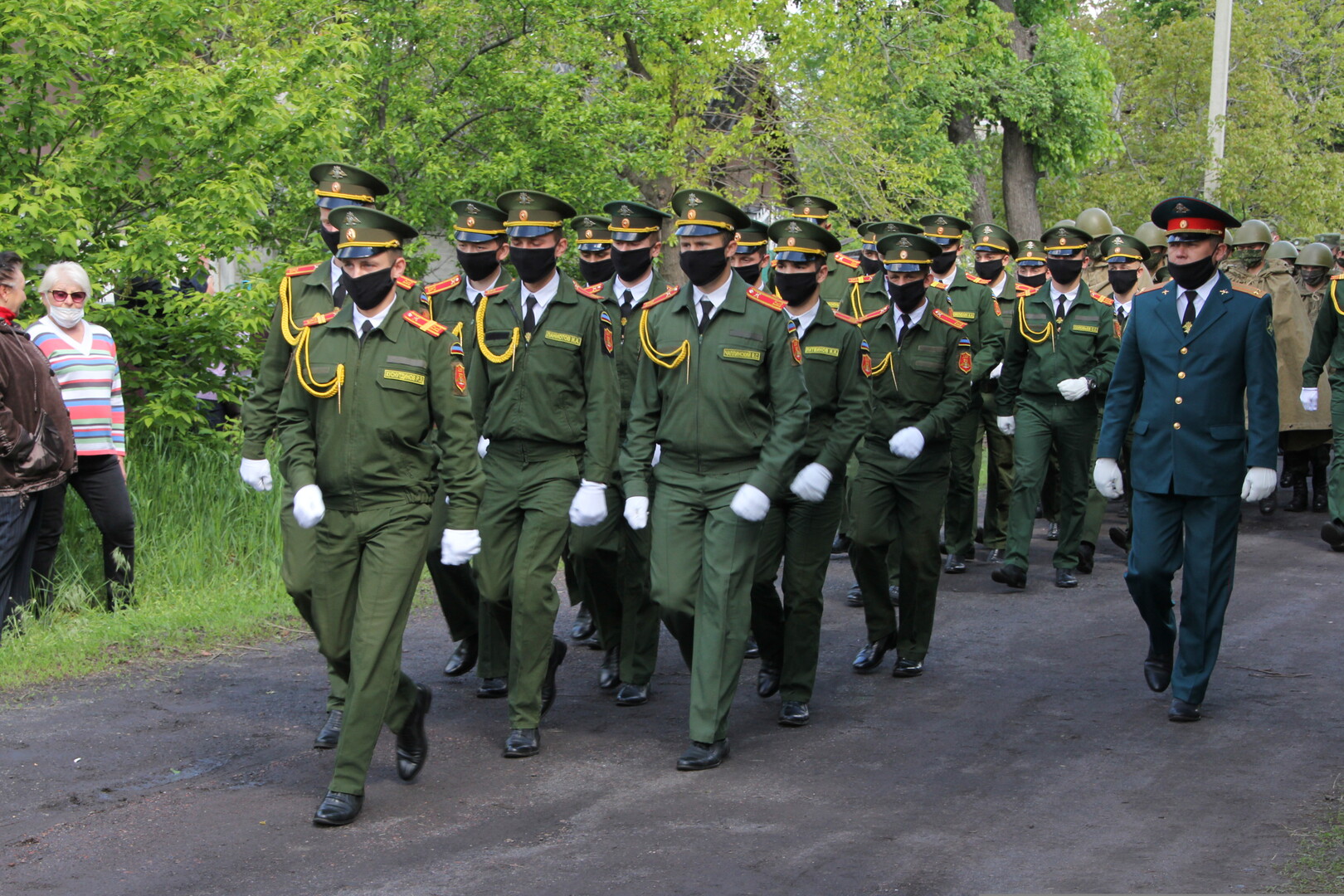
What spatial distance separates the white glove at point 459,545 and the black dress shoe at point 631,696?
1.78 m

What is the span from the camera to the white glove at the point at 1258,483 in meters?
7.10

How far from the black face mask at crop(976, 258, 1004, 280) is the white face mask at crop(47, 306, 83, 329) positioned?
6.78 m

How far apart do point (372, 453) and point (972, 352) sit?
6006 mm

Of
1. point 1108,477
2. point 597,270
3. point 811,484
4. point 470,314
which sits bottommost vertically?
point 1108,477

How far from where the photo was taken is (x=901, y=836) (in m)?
5.62

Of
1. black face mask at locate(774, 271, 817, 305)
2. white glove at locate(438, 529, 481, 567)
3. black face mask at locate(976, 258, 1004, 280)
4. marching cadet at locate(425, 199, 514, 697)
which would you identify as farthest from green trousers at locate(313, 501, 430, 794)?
black face mask at locate(976, 258, 1004, 280)

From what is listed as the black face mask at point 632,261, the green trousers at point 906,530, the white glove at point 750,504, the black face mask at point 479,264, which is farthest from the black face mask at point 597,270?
the white glove at point 750,504

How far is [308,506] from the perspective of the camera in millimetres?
5852

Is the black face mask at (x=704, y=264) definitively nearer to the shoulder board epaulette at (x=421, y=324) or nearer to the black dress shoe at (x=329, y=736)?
the shoulder board epaulette at (x=421, y=324)

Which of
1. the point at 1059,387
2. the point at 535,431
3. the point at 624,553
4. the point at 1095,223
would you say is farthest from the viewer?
the point at 1095,223

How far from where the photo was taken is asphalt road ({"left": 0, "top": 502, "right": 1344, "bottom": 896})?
5.26 meters

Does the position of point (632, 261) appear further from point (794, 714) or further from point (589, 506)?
point (794, 714)

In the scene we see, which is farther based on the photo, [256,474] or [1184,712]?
[1184,712]

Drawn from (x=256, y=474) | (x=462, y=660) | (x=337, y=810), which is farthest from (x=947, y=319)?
(x=337, y=810)
